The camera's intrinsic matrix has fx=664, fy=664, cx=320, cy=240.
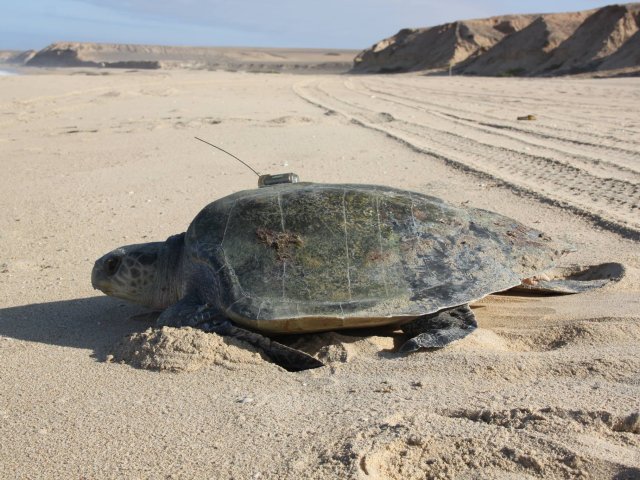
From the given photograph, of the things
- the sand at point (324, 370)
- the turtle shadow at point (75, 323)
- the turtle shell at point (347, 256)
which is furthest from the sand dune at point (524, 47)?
the turtle shadow at point (75, 323)

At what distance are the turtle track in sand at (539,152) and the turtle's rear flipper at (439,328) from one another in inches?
83.0

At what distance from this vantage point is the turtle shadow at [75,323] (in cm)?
361

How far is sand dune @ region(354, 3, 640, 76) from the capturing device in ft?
95.2

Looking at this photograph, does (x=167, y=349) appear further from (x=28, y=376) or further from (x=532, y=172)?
(x=532, y=172)

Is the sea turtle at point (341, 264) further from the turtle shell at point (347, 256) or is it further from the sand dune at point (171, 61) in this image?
the sand dune at point (171, 61)

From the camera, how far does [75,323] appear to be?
389cm

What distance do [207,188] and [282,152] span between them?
2.20m

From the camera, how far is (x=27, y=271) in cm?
480

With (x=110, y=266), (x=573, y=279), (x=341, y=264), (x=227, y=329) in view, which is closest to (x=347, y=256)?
(x=341, y=264)

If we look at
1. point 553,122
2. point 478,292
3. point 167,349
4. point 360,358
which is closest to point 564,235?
point 478,292

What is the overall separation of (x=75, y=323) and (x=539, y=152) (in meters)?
5.88

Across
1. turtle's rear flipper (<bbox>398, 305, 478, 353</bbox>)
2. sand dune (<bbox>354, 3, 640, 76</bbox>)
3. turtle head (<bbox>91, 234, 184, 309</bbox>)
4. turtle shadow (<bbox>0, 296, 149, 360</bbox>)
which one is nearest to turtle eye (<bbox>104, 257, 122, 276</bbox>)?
turtle head (<bbox>91, 234, 184, 309</bbox>)

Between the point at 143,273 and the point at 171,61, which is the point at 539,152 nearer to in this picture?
the point at 143,273

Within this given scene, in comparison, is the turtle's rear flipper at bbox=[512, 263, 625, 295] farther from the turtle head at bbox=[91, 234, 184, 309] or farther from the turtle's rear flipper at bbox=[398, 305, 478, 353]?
the turtle head at bbox=[91, 234, 184, 309]
